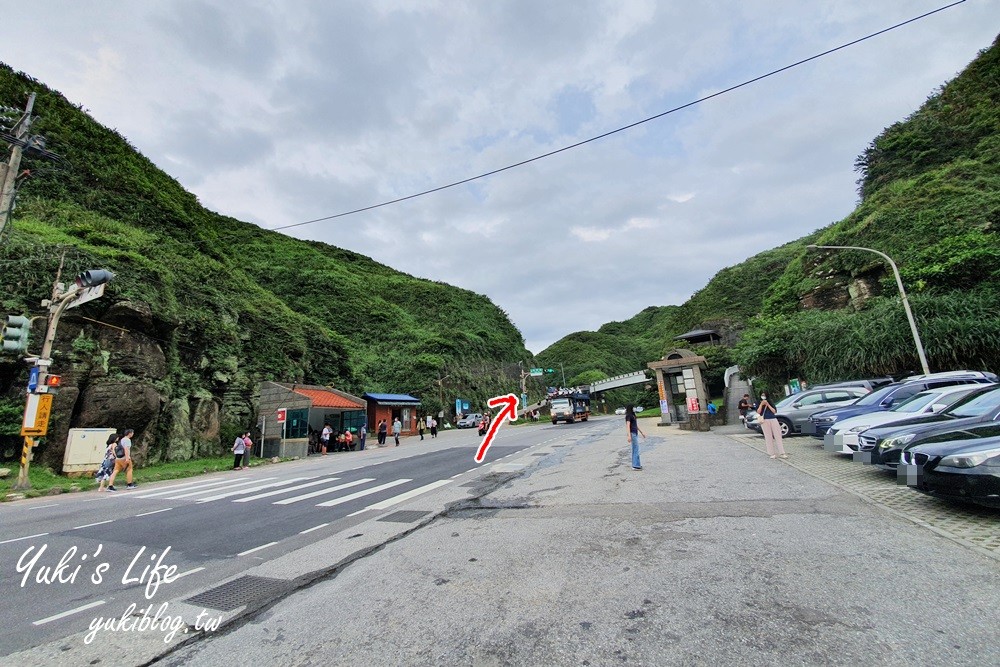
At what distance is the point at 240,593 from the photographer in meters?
4.32

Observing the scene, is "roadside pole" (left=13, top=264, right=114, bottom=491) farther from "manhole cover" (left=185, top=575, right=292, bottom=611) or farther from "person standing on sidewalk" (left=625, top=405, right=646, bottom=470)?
"person standing on sidewalk" (left=625, top=405, right=646, bottom=470)

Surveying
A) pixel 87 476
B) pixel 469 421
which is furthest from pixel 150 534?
pixel 469 421

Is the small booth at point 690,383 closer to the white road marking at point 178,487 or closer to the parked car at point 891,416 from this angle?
the parked car at point 891,416

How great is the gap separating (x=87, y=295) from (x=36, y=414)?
12.4 feet

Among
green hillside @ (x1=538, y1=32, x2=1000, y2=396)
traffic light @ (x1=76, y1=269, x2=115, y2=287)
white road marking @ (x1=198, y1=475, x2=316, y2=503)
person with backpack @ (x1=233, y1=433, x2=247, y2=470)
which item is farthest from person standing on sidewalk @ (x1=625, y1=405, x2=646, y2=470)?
person with backpack @ (x1=233, y1=433, x2=247, y2=470)

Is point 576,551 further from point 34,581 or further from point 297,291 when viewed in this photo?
point 297,291

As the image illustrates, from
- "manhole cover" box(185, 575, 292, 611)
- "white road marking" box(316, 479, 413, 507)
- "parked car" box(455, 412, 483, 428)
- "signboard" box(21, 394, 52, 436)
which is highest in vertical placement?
"signboard" box(21, 394, 52, 436)

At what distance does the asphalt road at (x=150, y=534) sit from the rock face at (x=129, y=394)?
6036 mm

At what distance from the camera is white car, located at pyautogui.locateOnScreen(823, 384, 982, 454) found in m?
9.05

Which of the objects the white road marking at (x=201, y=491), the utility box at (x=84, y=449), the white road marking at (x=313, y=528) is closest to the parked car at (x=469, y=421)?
the utility box at (x=84, y=449)

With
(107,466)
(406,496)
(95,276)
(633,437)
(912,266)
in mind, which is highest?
(912,266)

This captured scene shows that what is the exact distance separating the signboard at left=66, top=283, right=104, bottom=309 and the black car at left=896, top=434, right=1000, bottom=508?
18963 millimetres

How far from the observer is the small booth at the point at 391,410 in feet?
126

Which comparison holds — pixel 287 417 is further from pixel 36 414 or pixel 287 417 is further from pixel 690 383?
pixel 690 383
